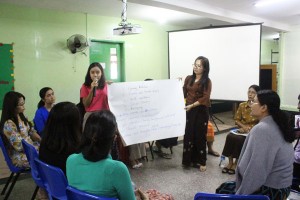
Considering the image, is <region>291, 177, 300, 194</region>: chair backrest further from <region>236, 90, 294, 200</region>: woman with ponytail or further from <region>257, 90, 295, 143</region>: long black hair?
<region>257, 90, 295, 143</region>: long black hair

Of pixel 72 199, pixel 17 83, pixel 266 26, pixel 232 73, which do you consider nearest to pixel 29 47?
pixel 17 83

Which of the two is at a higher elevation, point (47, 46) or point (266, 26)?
point (266, 26)

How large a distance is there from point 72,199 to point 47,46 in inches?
166

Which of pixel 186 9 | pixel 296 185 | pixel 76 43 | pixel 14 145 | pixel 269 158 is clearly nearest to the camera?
pixel 269 158

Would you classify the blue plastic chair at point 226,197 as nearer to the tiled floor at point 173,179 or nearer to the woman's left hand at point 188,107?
the tiled floor at point 173,179

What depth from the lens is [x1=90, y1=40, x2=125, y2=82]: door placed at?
5.70 m

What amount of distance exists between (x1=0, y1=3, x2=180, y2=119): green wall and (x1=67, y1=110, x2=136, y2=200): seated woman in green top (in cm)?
385

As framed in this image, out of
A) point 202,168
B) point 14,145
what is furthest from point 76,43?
point 202,168

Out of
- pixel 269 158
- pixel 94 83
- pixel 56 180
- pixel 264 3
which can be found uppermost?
pixel 264 3

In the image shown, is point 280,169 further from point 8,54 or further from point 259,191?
point 8,54

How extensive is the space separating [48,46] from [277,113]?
4.32m

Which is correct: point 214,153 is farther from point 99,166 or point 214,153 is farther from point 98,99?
point 99,166

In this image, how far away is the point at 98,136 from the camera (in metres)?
1.36

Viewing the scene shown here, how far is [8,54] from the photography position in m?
4.54
